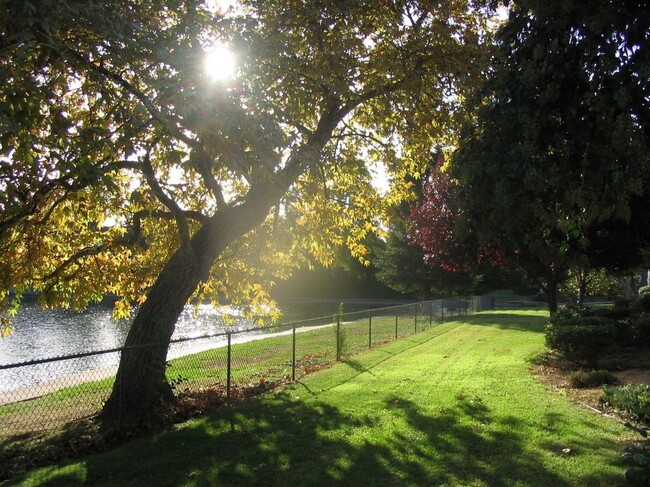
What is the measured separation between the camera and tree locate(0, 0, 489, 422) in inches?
239

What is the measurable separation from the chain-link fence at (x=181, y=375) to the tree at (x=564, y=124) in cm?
497

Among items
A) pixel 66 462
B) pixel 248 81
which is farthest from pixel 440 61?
pixel 66 462

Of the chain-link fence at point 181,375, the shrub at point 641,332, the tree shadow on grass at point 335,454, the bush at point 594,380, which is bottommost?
the chain-link fence at point 181,375

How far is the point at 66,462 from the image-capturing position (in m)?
6.35

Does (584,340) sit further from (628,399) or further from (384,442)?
(384,442)

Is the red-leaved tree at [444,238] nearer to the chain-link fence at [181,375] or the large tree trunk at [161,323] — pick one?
the chain-link fence at [181,375]

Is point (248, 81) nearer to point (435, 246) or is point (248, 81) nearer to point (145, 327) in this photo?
point (145, 327)

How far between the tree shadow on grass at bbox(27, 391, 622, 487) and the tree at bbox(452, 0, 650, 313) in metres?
2.39

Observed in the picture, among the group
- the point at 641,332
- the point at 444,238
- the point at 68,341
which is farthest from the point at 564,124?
the point at 68,341

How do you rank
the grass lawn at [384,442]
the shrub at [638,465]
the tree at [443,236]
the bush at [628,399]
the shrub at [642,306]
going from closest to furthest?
the shrub at [638,465]
the grass lawn at [384,442]
the bush at [628,399]
the shrub at [642,306]
the tree at [443,236]

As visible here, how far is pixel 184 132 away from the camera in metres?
8.48

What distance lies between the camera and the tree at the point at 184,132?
6082mm

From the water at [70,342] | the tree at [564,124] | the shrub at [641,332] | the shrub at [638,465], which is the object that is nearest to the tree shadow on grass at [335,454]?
the shrub at [638,465]

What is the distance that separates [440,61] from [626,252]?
607cm
